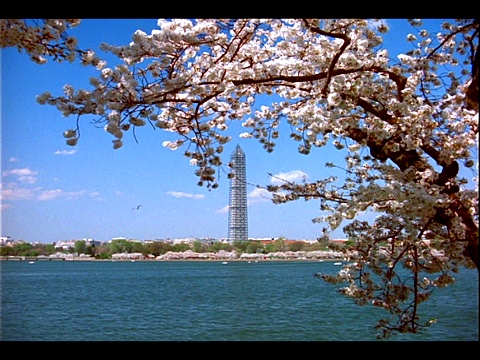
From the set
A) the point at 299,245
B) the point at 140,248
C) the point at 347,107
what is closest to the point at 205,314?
the point at 299,245

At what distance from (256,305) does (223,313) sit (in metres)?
2.07

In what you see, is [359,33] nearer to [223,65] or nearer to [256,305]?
[223,65]

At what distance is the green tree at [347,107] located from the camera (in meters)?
2.56

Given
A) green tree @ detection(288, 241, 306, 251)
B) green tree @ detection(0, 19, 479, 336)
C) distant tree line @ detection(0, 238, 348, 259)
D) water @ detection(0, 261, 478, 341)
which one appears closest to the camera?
green tree @ detection(0, 19, 479, 336)

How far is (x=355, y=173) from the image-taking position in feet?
11.3

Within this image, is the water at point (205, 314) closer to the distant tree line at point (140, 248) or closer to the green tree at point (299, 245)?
the green tree at point (299, 245)

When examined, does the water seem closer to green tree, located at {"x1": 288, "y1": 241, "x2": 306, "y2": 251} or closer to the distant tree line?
green tree, located at {"x1": 288, "y1": 241, "x2": 306, "y2": 251}

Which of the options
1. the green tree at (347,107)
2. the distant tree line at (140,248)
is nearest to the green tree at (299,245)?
the green tree at (347,107)

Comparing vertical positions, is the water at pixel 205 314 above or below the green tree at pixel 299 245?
below

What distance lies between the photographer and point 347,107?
102 inches

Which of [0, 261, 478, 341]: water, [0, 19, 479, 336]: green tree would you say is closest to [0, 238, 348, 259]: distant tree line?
[0, 261, 478, 341]: water

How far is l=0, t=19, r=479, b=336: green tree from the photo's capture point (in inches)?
101

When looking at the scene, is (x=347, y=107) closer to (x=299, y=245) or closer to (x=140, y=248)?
(x=299, y=245)

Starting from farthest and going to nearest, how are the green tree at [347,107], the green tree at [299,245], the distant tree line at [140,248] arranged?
the distant tree line at [140,248], the green tree at [299,245], the green tree at [347,107]
